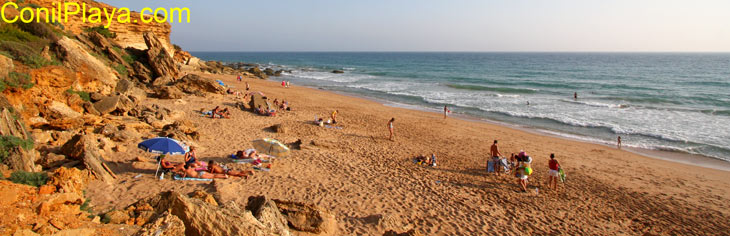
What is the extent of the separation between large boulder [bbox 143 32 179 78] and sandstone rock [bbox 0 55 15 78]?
11.9m

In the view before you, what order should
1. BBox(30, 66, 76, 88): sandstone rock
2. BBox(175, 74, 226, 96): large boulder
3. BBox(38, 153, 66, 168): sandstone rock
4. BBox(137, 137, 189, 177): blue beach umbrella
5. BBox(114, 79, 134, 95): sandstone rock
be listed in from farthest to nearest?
BBox(175, 74, 226, 96): large boulder, BBox(114, 79, 134, 95): sandstone rock, BBox(30, 66, 76, 88): sandstone rock, BBox(137, 137, 189, 177): blue beach umbrella, BBox(38, 153, 66, 168): sandstone rock

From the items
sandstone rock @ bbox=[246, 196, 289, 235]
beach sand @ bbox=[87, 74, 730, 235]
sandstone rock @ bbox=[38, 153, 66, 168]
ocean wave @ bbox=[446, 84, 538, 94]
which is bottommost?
beach sand @ bbox=[87, 74, 730, 235]

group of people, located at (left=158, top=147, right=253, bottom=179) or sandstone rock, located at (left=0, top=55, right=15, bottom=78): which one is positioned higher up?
sandstone rock, located at (left=0, top=55, right=15, bottom=78)

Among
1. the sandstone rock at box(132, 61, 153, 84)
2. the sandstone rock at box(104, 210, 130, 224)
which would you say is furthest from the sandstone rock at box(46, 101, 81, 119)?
the sandstone rock at box(132, 61, 153, 84)

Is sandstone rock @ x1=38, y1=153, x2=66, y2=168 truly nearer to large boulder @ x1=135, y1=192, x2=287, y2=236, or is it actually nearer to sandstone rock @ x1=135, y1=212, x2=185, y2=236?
large boulder @ x1=135, y1=192, x2=287, y2=236

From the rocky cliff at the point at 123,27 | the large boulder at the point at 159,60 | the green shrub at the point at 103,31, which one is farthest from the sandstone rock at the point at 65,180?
the green shrub at the point at 103,31

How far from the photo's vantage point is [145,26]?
31.1 m

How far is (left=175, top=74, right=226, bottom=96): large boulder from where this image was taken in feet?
72.4

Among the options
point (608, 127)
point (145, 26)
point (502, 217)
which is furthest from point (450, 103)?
point (145, 26)

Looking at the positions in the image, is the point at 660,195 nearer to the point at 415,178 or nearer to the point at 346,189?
the point at 415,178

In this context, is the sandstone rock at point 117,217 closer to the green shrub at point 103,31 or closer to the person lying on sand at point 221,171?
the person lying on sand at point 221,171

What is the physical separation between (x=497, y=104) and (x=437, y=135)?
1333 centimetres

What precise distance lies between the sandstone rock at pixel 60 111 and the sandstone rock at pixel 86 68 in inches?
94.2

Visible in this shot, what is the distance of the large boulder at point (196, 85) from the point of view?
22.1m
